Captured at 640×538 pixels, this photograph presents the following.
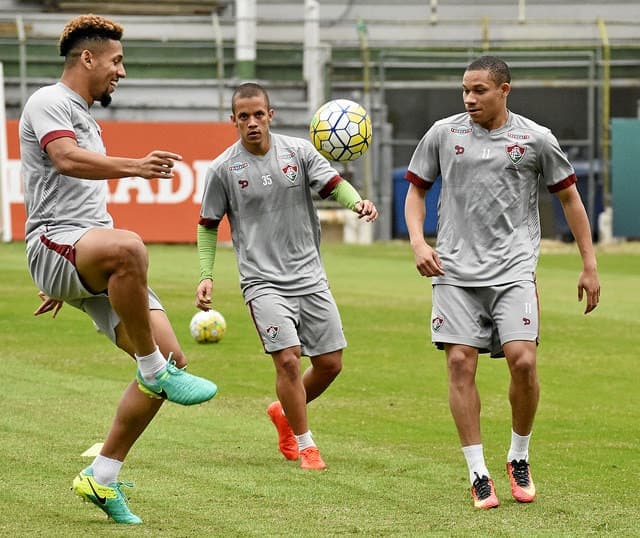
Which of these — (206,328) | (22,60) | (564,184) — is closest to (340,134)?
(564,184)

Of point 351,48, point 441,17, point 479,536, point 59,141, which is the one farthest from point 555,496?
point 441,17

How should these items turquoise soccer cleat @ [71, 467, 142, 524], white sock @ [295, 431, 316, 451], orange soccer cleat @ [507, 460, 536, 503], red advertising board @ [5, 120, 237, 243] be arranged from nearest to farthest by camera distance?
1. turquoise soccer cleat @ [71, 467, 142, 524]
2. orange soccer cleat @ [507, 460, 536, 503]
3. white sock @ [295, 431, 316, 451]
4. red advertising board @ [5, 120, 237, 243]

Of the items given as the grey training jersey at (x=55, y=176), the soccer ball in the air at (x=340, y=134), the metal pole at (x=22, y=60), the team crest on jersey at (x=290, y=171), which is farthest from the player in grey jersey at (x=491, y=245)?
the metal pole at (x=22, y=60)

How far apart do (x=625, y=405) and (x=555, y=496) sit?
3.34 m

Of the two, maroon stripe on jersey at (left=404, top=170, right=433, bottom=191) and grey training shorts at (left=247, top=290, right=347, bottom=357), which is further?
grey training shorts at (left=247, top=290, right=347, bottom=357)

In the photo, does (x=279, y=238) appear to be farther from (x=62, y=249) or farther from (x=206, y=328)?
(x=206, y=328)

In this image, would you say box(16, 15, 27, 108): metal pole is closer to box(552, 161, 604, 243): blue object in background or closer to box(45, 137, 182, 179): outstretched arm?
box(552, 161, 604, 243): blue object in background

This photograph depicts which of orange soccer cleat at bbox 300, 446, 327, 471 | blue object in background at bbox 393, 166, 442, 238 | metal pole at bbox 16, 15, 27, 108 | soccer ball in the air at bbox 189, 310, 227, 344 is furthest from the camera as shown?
blue object in background at bbox 393, 166, 442, 238

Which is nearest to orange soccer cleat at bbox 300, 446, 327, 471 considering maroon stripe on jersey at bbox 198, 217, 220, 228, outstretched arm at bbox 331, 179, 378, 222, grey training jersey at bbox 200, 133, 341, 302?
grey training jersey at bbox 200, 133, 341, 302

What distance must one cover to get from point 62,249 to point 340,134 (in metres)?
Answer: 3.46

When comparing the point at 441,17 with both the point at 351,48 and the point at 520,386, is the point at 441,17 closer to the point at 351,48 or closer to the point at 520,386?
the point at 351,48

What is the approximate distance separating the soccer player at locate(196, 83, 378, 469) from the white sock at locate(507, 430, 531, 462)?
4.92 ft

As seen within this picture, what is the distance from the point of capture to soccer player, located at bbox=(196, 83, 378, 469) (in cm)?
852

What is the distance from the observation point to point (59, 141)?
650 centimetres
